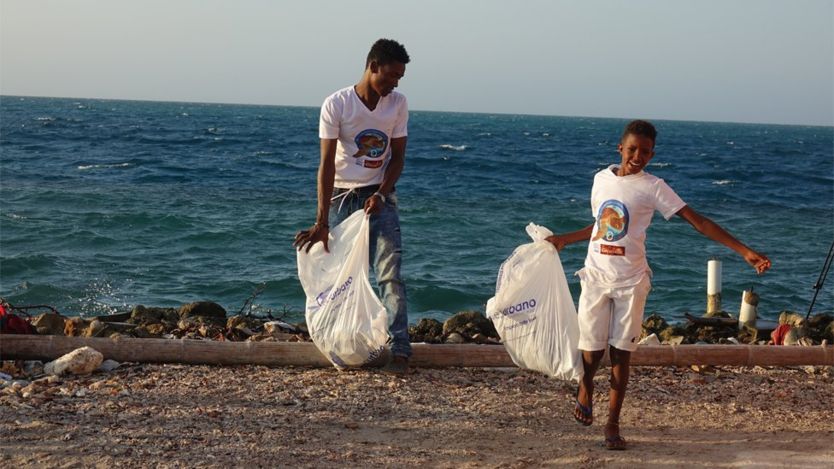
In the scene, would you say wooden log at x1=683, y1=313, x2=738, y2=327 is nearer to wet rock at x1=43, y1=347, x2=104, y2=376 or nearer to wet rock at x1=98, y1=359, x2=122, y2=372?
wet rock at x1=98, y1=359, x2=122, y2=372

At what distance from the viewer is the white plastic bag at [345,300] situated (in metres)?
5.96

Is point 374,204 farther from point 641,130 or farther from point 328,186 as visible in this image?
point 641,130

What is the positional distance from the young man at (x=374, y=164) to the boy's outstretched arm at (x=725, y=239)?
185cm

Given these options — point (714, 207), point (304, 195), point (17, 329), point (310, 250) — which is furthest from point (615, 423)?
point (714, 207)

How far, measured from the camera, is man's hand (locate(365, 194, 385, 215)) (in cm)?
595

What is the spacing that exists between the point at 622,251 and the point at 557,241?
62 cm

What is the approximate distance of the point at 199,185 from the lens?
26.9 metres

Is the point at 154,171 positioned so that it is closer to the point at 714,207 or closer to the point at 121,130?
the point at 714,207

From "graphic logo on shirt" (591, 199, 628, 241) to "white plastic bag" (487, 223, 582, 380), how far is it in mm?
659

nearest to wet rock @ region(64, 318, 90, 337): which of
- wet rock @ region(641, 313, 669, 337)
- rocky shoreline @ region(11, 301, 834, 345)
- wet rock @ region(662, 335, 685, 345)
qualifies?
rocky shoreline @ region(11, 301, 834, 345)

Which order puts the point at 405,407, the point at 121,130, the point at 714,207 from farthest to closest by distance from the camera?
the point at 121,130 → the point at 714,207 → the point at 405,407

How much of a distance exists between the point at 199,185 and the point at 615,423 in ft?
75.4

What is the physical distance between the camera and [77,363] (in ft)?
19.4

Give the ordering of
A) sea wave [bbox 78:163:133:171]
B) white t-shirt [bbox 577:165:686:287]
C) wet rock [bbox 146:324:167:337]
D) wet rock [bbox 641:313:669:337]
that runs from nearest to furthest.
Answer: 1. white t-shirt [bbox 577:165:686:287]
2. wet rock [bbox 146:324:167:337]
3. wet rock [bbox 641:313:669:337]
4. sea wave [bbox 78:163:133:171]
